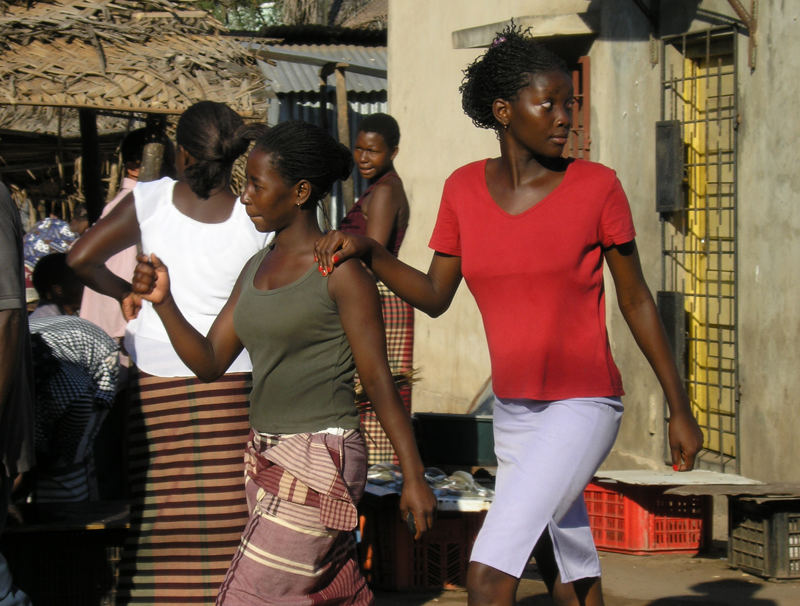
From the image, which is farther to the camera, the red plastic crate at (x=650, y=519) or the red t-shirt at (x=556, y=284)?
the red plastic crate at (x=650, y=519)

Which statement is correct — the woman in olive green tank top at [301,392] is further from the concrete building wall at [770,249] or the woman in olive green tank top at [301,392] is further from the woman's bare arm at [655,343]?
the concrete building wall at [770,249]

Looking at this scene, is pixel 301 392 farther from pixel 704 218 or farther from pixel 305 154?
pixel 704 218

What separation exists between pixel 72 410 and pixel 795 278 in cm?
402

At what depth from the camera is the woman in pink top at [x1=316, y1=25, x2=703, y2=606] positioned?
138 inches

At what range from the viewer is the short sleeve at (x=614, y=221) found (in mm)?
3547

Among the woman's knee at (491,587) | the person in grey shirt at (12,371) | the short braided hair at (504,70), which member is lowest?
the woman's knee at (491,587)

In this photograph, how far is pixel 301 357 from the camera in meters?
3.54

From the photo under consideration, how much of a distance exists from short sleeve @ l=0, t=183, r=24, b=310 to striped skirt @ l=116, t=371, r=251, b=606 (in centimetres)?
103

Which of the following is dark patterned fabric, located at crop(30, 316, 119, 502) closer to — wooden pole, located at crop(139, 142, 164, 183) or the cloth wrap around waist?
wooden pole, located at crop(139, 142, 164, 183)

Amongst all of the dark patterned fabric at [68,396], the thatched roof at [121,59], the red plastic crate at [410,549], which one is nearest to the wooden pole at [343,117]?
the thatched roof at [121,59]

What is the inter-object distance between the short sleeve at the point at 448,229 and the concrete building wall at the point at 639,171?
3.71 meters

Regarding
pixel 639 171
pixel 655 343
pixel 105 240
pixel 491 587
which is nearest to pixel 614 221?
pixel 655 343

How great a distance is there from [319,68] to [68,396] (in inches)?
405

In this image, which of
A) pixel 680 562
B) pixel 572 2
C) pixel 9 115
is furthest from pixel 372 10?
pixel 680 562
